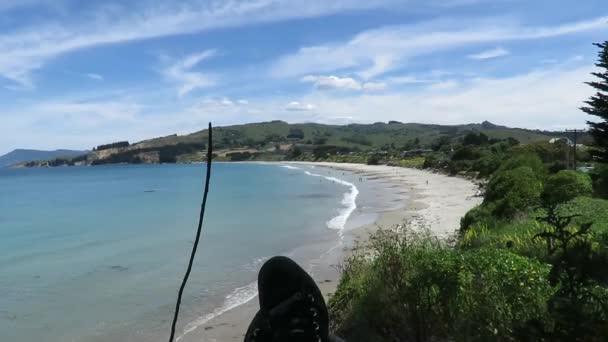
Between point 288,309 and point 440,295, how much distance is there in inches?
149

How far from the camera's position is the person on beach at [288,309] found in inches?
83.6

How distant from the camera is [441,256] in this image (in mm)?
5750

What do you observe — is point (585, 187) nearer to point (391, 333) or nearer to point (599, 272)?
point (391, 333)

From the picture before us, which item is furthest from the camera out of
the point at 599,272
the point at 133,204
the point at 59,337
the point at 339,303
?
the point at 133,204

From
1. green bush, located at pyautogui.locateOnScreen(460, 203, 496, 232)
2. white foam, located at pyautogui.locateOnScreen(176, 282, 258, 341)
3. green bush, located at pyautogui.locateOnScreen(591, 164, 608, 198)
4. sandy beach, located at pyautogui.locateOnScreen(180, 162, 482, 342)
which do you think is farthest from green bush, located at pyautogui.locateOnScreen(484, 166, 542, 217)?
Answer: white foam, located at pyautogui.locateOnScreen(176, 282, 258, 341)

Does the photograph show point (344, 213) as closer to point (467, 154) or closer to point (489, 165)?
point (489, 165)

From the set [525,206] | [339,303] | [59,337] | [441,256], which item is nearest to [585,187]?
[525,206]

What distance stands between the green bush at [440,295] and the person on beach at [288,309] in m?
2.12

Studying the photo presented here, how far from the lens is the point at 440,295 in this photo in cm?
553

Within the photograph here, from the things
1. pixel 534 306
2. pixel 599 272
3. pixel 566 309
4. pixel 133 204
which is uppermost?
pixel 599 272

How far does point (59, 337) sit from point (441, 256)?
8589 mm

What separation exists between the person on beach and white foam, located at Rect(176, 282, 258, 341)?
8311mm

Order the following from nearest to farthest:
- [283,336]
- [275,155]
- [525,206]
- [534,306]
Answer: [283,336]
[534,306]
[525,206]
[275,155]

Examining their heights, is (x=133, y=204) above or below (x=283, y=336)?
below
